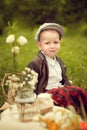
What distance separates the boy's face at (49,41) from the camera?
4609mm

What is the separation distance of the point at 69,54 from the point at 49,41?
3511mm

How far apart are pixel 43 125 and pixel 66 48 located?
5.32 metres

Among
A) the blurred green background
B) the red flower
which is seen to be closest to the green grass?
the blurred green background

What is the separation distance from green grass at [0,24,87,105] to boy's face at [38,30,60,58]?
28.4 inches

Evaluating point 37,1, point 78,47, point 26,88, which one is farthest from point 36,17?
point 26,88

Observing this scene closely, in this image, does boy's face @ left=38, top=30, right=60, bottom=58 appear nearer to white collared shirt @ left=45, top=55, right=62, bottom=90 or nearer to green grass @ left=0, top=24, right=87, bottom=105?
white collared shirt @ left=45, top=55, right=62, bottom=90

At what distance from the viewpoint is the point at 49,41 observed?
461cm

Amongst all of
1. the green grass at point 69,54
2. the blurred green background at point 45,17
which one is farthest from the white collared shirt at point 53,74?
the blurred green background at point 45,17

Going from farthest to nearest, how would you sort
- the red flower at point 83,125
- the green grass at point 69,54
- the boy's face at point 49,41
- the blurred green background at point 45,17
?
the blurred green background at point 45,17 → the green grass at point 69,54 → the boy's face at point 49,41 → the red flower at point 83,125

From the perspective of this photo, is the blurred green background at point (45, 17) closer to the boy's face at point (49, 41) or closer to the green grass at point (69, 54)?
the green grass at point (69, 54)

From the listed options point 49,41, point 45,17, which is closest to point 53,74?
point 49,41

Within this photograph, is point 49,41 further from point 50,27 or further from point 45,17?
point 45,17

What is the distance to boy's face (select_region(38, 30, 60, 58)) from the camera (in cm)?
461

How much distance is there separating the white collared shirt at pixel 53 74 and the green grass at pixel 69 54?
67 centimetres
